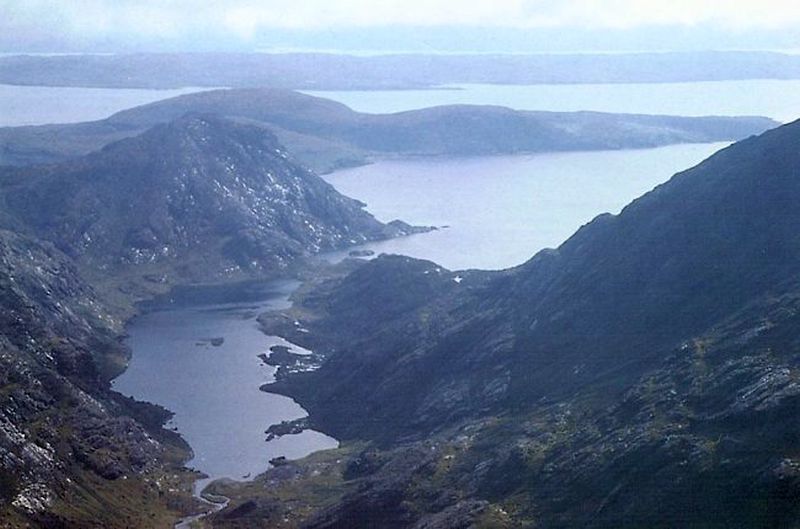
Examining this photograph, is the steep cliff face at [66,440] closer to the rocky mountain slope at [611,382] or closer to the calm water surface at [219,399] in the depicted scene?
the calm water surface at [219,399]

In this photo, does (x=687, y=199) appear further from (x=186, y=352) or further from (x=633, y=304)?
(x=186, y=352)

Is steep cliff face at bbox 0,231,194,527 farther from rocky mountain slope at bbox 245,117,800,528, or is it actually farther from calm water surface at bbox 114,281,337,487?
rocky mountain slope at bbox 245,117,800,528

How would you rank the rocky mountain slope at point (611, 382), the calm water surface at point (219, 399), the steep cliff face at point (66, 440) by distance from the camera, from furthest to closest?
the calm water surface at point (219, 399) < the steep cliff face at point (66, 440) < the rocky mountain slope at point (611, 382)

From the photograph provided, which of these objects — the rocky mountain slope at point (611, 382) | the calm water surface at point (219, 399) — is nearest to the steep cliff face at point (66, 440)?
the calm water surface at point (219, 399)

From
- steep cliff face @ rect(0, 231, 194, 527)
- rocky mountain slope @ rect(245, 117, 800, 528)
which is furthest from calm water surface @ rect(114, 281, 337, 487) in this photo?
rocky mountain slope @ rect(245, 117, 800, 528)

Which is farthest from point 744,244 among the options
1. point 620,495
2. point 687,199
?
point 620,495

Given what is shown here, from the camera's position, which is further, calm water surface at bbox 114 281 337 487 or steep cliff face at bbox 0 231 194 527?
calm water surface at bbox 114 281 337 487

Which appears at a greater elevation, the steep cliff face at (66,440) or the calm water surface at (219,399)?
the steep cliff face at (66,440)
